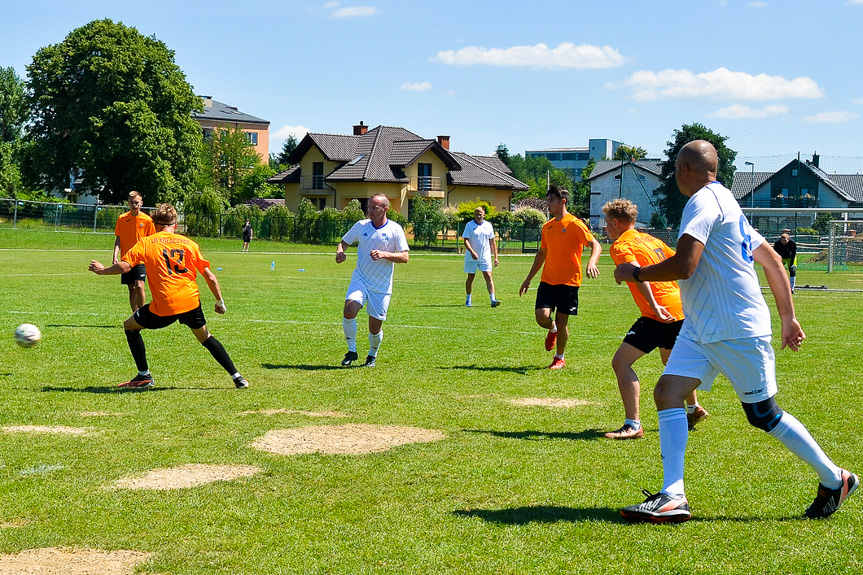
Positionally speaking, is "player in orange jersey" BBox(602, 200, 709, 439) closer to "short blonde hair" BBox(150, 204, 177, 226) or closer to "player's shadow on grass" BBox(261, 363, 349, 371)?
"player's shadow on grass" BBox(261, 363, 349, 371)

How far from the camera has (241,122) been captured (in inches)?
4717

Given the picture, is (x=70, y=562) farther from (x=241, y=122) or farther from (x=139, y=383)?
(x=241, y=122)

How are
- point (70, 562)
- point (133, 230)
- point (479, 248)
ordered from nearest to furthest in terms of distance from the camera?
point (70, 562) < point (133, 230) < point (479, 248)

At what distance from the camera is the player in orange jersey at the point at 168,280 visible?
8852 mm

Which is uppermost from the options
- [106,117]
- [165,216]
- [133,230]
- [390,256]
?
[106,117]

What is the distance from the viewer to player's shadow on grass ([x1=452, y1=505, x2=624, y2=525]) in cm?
507

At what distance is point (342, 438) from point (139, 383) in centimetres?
308

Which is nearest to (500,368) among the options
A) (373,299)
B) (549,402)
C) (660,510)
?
(373,299)

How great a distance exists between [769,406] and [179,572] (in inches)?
126

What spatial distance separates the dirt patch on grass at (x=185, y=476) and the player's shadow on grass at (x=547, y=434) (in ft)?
6.81

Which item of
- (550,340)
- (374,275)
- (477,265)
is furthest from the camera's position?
(477,265)

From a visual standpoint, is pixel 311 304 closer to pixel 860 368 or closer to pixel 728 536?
pixel 860 368

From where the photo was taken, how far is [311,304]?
18.9 metres

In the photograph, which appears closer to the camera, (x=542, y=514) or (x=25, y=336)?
(x=542, y=514)
